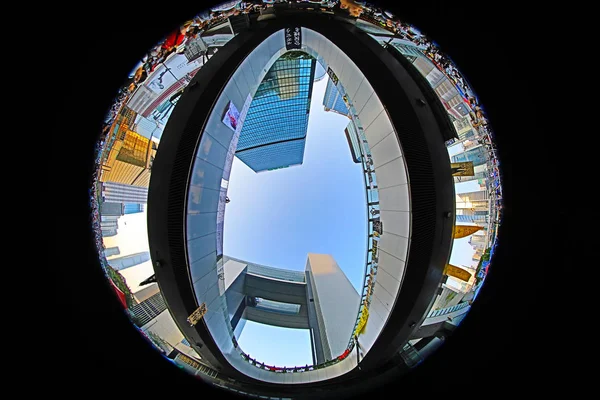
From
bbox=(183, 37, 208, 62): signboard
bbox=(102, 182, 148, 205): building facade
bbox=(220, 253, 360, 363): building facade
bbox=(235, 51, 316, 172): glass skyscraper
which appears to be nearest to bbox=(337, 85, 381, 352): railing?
bbox=(183, 37, 208, 62): signboard

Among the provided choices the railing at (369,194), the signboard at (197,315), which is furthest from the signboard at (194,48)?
the signboard at (197,315)

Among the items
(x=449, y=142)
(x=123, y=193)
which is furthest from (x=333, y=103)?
(x=123, y=193)

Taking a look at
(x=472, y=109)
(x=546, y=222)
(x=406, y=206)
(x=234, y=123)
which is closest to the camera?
(x=546, y=222)

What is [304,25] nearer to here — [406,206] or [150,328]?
[406,206]

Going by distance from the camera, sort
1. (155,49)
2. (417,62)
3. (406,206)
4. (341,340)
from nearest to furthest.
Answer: (155,49) → (406,206) → (417,62) → (341,340)

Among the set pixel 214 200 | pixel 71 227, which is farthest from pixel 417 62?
pixel 71 227

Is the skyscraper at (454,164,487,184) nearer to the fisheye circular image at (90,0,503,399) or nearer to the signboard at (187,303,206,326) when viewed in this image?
the fisheye circular image at (90,0,503,399)

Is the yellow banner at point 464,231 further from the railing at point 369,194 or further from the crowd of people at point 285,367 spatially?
the crowd of people at point 285,367
